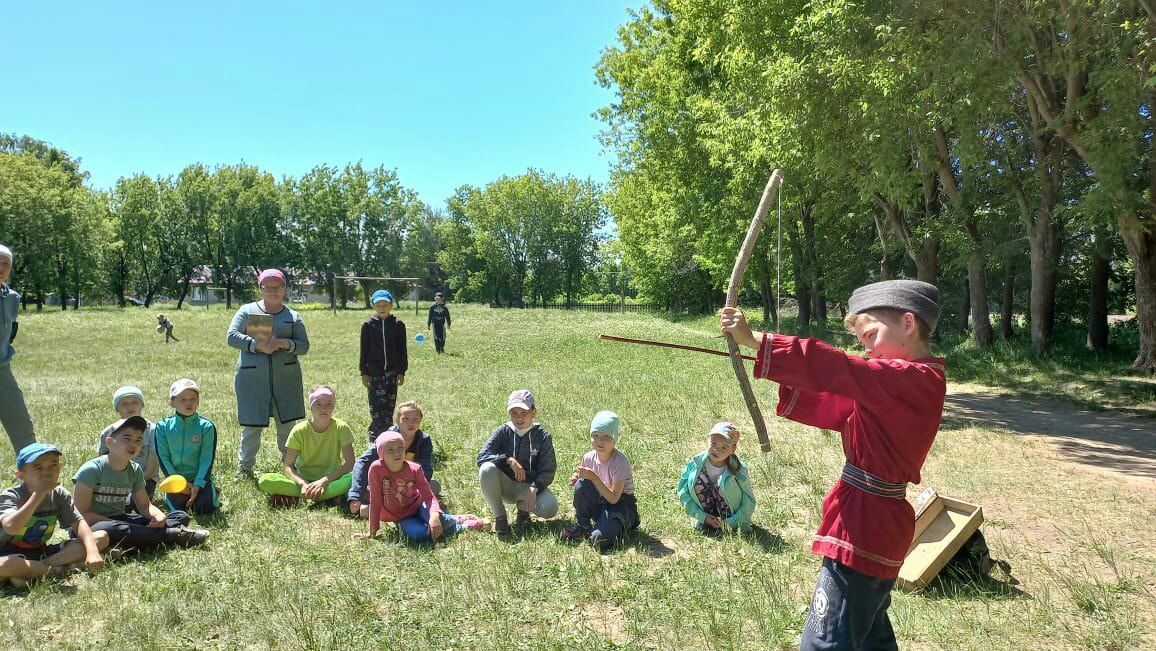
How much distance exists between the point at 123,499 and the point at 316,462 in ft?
5.73

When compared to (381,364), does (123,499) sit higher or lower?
lower

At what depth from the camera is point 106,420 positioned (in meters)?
10.6

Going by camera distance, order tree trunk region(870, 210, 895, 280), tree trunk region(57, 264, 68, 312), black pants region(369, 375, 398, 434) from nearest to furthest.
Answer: black pants region(369, 375, 398, 434) → tree trunk region(870, 210, 895, 280) → tree trunk region(57, 264, 68, 312)

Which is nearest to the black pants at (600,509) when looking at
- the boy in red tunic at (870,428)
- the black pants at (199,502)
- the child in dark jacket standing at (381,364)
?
the boy in red tunic at (870,428)

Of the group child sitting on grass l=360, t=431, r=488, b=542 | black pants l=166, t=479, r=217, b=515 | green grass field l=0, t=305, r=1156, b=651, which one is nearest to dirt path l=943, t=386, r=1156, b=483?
green grass field l=0, t=305, r=1156, b=651

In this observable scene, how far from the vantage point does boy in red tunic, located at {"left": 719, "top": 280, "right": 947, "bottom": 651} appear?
2525 mm

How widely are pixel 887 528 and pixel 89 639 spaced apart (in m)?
4.26

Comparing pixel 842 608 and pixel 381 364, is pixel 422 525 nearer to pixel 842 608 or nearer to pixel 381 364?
pixel 381 364

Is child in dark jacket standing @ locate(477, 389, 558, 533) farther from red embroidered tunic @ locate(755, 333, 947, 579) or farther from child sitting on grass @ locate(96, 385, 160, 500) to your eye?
red embroidered tunic @ locate(755, 333, 947, 579)

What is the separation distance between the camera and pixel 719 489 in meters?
5.78

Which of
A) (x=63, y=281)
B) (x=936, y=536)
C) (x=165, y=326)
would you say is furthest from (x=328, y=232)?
(x=936, y=536)

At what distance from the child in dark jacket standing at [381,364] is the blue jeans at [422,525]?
9.19 ft

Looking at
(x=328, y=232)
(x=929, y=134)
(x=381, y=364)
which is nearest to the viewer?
(x=381, y=364)

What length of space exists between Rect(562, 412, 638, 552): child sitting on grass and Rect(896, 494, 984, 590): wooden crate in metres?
2.04
